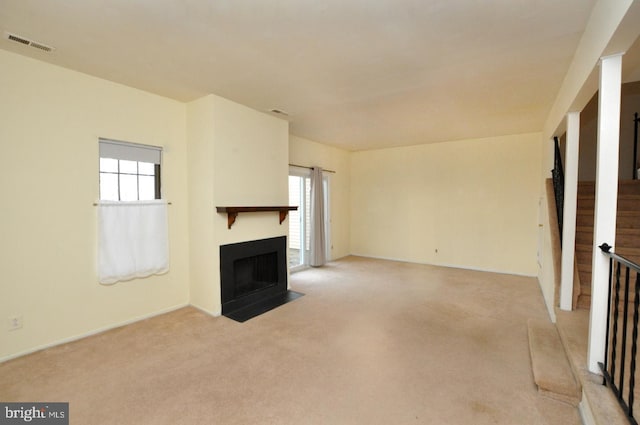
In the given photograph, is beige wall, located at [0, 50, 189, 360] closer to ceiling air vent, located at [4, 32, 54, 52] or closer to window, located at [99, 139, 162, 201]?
window, located at [99, 139, 162, 201]

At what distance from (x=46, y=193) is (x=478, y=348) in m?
4.13

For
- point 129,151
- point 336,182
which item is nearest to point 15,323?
point 129,151

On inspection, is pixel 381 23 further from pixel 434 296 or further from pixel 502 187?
pixel 502 187

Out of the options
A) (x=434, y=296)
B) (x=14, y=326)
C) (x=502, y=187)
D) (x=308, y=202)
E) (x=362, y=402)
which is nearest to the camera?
(x=362, y=402)

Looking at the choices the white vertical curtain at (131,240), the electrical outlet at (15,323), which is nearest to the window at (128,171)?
the white vertical curtain at (131,240)

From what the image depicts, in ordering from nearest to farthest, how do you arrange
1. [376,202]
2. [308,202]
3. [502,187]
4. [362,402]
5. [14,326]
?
1. [362,402]
2. [14,326]
3. [502,187]
4. [308,202]
5. [376,202]

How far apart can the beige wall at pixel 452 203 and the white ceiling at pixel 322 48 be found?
1.76 metres

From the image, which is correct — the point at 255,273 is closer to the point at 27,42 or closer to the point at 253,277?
the point at 253,277

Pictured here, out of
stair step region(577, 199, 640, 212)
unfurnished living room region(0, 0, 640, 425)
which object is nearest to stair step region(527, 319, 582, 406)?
unfurnished living room region(0, 0, 640, 425)

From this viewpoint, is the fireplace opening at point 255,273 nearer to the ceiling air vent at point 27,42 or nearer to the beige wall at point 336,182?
the beige wall at point 336,182

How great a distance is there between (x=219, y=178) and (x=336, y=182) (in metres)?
3.59

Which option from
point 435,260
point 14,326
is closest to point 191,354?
point 14,326

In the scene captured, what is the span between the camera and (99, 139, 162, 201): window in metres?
3.05

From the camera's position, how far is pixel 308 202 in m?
5.78
